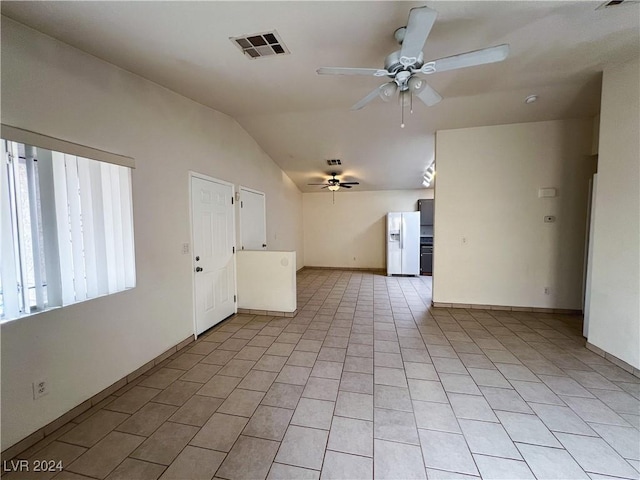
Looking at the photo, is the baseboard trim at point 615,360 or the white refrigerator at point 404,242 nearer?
the baseboard trim at point 615,360

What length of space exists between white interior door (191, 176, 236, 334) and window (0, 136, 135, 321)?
951 millimetres

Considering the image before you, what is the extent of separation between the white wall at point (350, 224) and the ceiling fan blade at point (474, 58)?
6.28 m

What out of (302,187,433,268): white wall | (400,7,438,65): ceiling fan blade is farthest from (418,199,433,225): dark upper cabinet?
(400,7,438,65): ceiling fan blade

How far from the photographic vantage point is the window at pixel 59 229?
1.73 meters

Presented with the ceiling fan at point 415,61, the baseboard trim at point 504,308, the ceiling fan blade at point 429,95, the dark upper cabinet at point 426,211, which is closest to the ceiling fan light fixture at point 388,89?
the ceiling fan at point 415,61

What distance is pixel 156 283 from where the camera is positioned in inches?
111

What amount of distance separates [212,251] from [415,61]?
3240 mm

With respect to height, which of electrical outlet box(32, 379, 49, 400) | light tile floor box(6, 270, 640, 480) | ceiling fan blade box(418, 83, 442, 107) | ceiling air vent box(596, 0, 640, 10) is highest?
ceiling air vent box(596, 0, 640, 10)

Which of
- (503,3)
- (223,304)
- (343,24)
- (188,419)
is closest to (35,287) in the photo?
(188,419)

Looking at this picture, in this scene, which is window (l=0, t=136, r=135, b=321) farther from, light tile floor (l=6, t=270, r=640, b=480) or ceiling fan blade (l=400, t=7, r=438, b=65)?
ceiling fan blade (l=400, t=7, r=438, b=65)

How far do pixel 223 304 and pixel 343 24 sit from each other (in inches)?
145

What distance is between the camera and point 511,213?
4250mm

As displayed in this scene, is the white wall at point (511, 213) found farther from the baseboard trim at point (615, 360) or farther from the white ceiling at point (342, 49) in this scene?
the baseboard trim at point (615, 360)

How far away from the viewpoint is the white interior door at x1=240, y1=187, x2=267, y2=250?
4.62 meters
